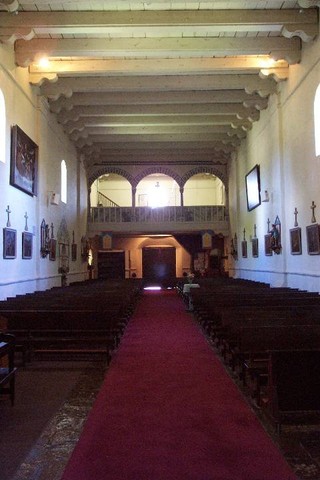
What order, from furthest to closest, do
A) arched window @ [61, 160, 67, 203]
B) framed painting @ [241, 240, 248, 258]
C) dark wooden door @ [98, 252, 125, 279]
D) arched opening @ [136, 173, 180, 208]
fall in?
arched opening @ [136, 173, 180, 208] < dark wooden door @ [98, 252, 125, 279] < framed painting @ [241, 240, 248, 258] < arched window @ [61, 160, 67, 203]

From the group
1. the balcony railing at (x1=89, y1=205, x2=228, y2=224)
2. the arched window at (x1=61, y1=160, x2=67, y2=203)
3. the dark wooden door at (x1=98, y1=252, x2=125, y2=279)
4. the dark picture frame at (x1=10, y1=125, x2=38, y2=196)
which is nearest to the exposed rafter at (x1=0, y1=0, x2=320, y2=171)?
the arched window at (x1=61, y1=160, x2=67, y2=203)

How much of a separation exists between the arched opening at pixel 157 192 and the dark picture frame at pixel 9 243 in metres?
18.1

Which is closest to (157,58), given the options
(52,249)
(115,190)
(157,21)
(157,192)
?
(157,21)

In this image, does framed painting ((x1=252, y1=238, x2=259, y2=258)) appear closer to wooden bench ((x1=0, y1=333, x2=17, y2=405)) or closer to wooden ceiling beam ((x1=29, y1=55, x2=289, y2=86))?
wooden ceiling beam ((x1=29, y1=55, x2=289, y2=86))

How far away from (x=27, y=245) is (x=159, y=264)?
1535cm

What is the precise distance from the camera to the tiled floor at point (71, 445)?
320 cm

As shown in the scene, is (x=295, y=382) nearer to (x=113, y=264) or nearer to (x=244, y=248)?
(x=244, y=248)

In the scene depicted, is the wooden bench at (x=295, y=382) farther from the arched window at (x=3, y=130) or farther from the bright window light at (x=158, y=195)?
the bright window light at (x=158, y=195)

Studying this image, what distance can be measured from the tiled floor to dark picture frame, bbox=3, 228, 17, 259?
19.4ft

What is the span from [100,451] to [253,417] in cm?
159

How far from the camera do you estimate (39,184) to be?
1295cm

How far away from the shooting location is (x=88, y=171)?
74.3 feet

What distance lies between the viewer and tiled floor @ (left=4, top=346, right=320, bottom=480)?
10.5ft

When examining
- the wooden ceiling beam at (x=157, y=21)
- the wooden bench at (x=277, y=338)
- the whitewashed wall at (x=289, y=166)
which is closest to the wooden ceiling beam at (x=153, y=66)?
the whitewashed wall at (x=289, y=166)
